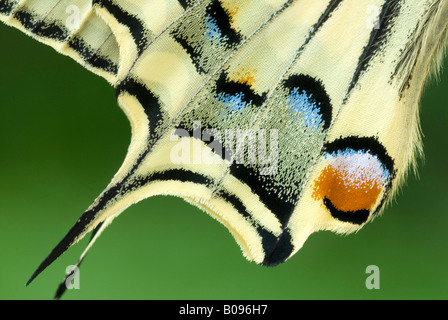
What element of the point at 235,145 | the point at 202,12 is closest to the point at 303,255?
the point at 235,145

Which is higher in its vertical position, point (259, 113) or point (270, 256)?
point (259, 113)

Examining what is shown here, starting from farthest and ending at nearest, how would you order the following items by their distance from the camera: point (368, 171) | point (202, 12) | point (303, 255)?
point (303, 255)
point (368, 171)
point (202, 12)

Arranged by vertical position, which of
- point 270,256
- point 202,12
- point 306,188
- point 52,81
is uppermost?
point 52,81

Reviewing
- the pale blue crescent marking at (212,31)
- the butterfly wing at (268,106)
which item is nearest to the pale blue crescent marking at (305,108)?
the butterfly wing at (268,106)

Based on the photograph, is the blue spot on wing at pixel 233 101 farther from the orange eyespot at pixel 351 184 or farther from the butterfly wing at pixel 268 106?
the orange eyespot at pixel 351 184

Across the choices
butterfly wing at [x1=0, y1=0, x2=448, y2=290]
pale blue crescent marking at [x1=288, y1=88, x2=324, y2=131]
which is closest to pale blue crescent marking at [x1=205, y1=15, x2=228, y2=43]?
butterfly wing at [x1=0, y1=0, x2=448, y2=290]

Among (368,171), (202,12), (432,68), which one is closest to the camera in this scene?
(202,12)

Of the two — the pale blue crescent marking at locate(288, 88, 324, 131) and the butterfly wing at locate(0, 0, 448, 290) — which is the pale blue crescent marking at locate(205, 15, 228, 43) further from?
the pale blue crescent marking at locate(288, 88, 324, 131)

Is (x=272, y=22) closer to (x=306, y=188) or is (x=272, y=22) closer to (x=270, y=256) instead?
(x=306, y=188)
